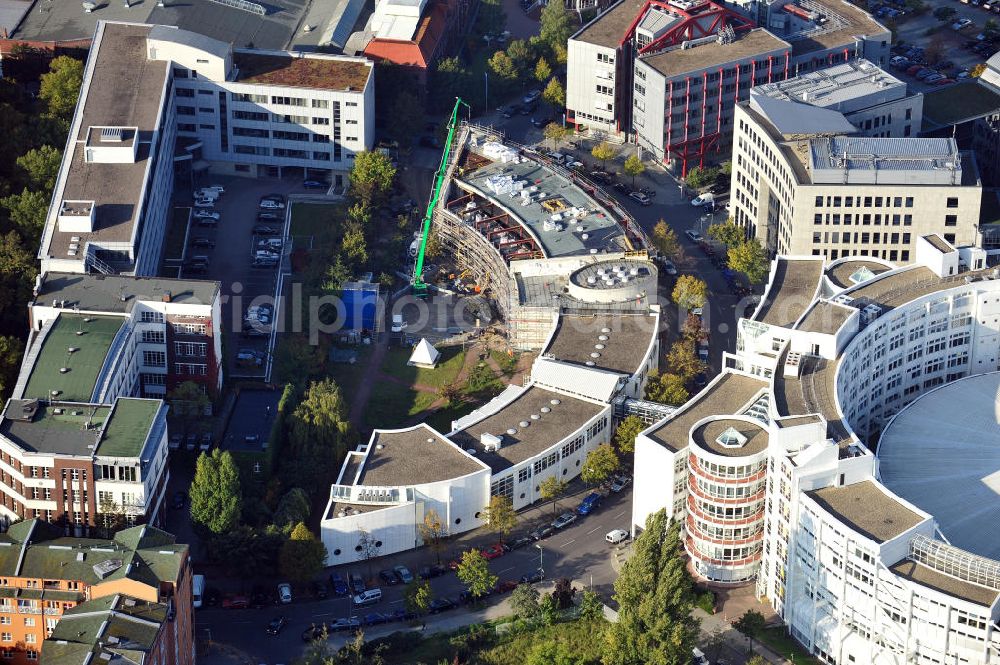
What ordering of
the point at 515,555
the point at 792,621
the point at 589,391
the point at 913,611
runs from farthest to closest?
the point at 589,391, the point at 515,555, the point at 792,621, the point at 913,611

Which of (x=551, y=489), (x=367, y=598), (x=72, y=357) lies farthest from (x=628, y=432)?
(x=72, y=357)

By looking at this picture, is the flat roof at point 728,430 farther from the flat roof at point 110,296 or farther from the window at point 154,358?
the window at point 154,358

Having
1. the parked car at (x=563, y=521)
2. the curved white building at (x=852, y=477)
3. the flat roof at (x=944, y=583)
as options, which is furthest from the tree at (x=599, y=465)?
the flat roof at (x=944, y=583)

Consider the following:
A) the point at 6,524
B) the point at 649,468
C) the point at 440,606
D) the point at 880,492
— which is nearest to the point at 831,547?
the point at 880,492

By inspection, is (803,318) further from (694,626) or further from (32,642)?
(32,642)

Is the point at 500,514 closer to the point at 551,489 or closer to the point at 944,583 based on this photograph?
the point at 551,489
